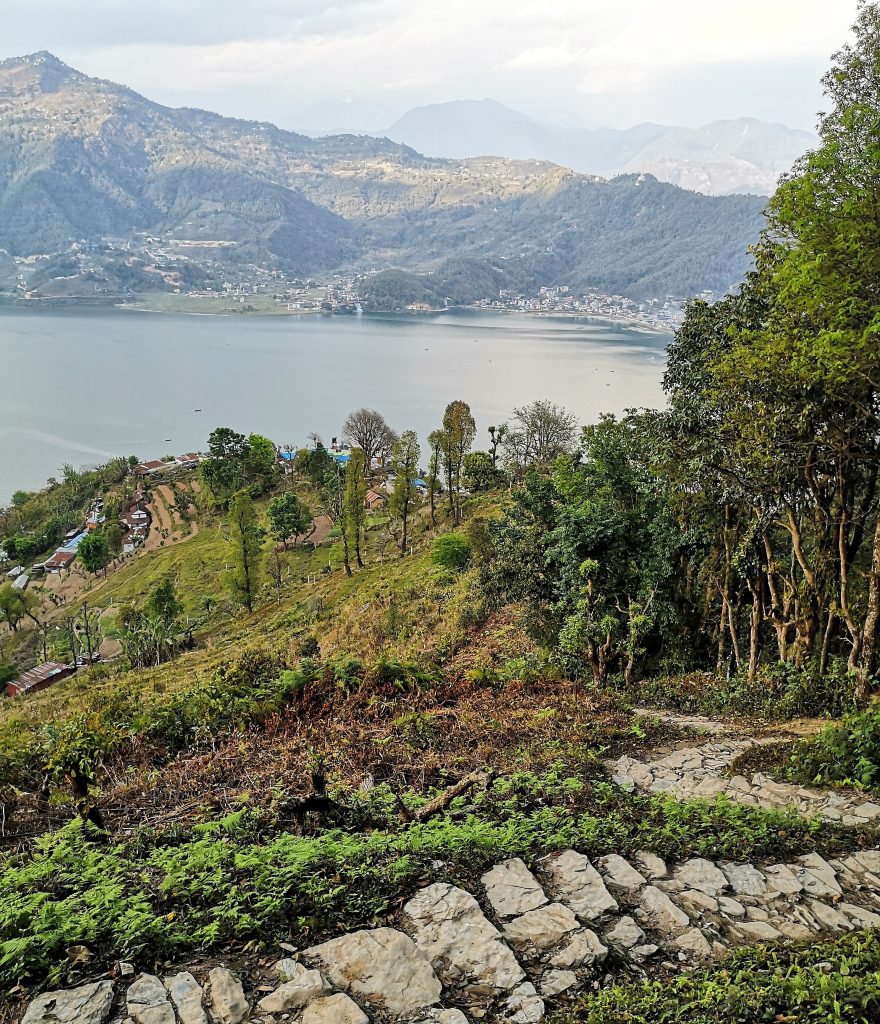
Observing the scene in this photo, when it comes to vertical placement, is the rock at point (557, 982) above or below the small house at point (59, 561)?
Result: above

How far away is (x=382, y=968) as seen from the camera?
2.73m

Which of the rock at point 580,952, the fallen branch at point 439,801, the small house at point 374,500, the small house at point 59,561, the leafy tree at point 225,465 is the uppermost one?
the rock at point 580,952

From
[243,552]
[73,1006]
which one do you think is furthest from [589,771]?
[243,552]

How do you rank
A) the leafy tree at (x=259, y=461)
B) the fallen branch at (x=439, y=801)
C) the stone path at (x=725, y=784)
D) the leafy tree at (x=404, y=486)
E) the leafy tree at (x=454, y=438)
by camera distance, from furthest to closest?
the leafy tree at (x=259, y=461)
the leafy tree at (x=454, y=438)
the leafy tree at (x=404, y=486)
the stone path at (x=725, y=784)
the fallen branch at (x=439, y=801)

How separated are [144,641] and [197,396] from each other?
226ft

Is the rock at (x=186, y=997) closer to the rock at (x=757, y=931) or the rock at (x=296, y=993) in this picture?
the rock at (x=296, y=993)

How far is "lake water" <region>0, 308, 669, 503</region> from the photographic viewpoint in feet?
232

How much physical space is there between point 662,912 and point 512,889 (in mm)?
732

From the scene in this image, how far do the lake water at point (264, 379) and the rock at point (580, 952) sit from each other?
61421 millimetres

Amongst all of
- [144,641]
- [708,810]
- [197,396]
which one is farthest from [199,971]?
[197,396]

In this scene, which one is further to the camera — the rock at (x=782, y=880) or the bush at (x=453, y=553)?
the bush at (x=453, y=553)

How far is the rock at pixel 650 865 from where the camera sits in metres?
3.49

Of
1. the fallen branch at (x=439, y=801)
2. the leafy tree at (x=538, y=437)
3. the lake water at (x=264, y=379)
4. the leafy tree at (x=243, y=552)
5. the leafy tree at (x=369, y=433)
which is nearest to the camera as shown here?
the fallen branch at (x=439, y=801)

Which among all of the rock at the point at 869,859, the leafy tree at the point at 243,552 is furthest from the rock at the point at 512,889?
the leafy tree at the point at 243,552
